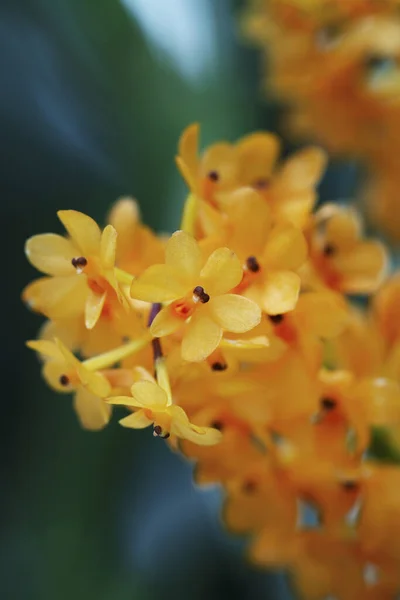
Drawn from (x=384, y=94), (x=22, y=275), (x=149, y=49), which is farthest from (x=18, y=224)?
(x=384, y=94)

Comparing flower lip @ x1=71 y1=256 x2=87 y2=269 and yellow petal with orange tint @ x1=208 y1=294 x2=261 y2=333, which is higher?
flower lip @ x1=71 y1=256 x2=87 y2=269

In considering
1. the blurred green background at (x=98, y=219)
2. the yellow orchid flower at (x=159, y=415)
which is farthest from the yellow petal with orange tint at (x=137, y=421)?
the blurred green background at (x=98, y=219)

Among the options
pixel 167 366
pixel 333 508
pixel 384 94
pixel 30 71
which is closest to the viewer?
pixel 167 366

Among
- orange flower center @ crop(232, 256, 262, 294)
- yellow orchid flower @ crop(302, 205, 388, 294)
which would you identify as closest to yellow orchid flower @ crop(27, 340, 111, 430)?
orange flower center @ crop(232, 256, 262, 294)

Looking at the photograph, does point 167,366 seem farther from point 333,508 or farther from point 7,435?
point 7,435

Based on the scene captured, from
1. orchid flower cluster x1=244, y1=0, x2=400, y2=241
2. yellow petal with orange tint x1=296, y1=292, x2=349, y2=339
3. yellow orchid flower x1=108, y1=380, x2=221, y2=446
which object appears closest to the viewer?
yellow orchid flower x1=108, y1=380, x2=221, y2=446

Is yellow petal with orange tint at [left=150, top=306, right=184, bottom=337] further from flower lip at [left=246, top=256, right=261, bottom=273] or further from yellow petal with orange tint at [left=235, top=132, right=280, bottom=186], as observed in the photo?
yellow petal with orange tint at [left=235, top=132, right=280, bottom=186]

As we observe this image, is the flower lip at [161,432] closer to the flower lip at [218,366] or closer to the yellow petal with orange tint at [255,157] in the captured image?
the flower lip at [218,366]

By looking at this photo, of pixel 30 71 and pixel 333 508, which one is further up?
pixel 30 71
